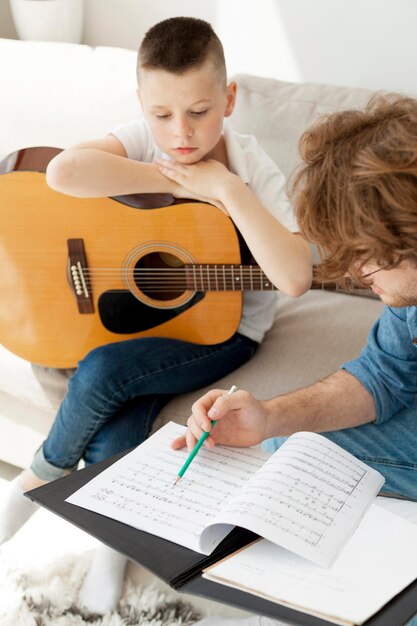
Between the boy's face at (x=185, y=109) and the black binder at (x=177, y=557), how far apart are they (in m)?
0.75

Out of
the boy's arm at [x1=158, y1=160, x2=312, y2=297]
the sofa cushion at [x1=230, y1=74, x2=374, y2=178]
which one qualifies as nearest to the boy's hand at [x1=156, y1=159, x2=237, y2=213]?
the boy's arm at [x1=158, y1=160, x2=312, y2=297]

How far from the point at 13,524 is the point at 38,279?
537mm

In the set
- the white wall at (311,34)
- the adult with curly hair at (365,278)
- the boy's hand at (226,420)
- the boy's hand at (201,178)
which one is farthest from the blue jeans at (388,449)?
the white wall at (311,34)

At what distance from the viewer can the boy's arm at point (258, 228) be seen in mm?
1692

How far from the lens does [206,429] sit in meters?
1.22

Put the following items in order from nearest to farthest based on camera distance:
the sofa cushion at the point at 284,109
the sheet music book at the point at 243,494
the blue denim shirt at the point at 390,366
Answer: the sheet music book at the point at 243,494 → the blue denim shirt at the point at 390,366 → the sofa cushion at the point at 284,109

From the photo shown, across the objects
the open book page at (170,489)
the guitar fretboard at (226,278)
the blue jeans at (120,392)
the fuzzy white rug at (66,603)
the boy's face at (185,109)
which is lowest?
the fuzzy white rug at (66,603)

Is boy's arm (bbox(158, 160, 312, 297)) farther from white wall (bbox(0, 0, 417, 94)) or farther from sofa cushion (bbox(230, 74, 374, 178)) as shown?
white wall (bbox(0, 0, 417, 94))

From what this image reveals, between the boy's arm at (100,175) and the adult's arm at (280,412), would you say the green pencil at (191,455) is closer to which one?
the adult's arm at (280,412)

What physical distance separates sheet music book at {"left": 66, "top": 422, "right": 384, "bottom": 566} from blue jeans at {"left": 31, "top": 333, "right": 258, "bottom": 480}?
19.1 inches

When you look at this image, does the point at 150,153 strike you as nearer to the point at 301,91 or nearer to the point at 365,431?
the point at 301,91

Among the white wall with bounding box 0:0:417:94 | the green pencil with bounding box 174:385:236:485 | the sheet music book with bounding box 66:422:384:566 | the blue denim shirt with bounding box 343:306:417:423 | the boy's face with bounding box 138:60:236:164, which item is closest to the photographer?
the sheet music book with bounding box 66:422:384:566

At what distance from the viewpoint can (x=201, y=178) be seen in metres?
1.76

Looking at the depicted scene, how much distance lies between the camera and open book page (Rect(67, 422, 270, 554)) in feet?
3.59
